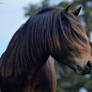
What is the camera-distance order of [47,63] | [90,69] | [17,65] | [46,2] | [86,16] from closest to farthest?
[90,69] → [17,65] → [47,63] → [86,16] → [46,2]

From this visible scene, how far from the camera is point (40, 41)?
2.93 meters

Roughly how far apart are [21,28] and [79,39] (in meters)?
0.53

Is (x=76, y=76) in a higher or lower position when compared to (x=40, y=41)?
lower

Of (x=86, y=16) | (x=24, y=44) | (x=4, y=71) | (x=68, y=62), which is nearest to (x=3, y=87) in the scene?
(x=4, y=71)

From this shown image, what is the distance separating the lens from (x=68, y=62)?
2.85 metres

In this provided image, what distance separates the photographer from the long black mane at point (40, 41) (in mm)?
2865

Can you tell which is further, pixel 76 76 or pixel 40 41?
pixel 76 76

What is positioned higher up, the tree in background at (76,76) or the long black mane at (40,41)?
the long black mane at (40,41)

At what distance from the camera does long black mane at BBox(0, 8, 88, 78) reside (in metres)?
2.87

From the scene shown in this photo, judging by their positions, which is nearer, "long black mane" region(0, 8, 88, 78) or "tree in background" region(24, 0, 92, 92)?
"long black mane" region(0, 8, 88, 78)

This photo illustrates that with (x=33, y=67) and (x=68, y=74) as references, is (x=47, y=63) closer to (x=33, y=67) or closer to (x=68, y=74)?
(x=33, y=67)

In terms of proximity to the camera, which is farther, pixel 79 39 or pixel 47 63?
pixel 47 63

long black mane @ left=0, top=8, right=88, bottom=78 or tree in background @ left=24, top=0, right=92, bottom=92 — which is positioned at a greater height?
long black mane @ left=0, top=8, right=88, bottom=78

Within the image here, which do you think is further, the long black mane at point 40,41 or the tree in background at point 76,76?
the tree in background at point 76,76
